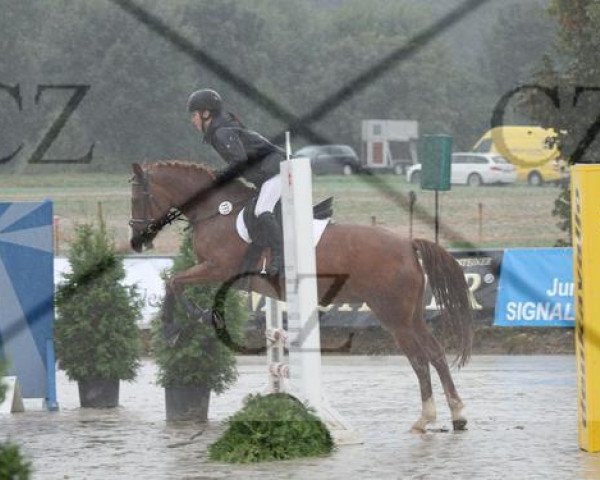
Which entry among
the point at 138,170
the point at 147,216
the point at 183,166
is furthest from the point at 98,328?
the point at 183,166

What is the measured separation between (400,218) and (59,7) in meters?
14.4

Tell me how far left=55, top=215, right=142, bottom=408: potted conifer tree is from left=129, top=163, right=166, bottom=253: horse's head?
2.40 feet

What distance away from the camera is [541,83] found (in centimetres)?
1972

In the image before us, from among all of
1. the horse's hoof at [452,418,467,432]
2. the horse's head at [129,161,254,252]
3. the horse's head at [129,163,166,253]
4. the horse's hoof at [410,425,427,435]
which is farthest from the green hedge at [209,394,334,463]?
the horse's head at [129,163,166,253]

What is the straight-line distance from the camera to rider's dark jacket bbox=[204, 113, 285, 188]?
11.0 meters

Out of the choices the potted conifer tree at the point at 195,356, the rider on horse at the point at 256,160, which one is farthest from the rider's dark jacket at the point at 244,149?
the potted conifer tree at the point at 195,356

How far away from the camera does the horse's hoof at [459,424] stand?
422 inches

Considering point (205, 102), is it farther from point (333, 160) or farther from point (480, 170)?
point (480, 170)

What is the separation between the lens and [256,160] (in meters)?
11.2

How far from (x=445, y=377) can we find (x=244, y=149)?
2.49 metres

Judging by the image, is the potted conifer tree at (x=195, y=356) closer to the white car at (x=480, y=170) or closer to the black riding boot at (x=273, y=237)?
the black riding boot at (x=273, y=237)

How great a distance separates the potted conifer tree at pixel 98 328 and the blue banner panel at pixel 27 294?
16 centimetres

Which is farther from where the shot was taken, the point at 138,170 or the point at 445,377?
the point at 138,170

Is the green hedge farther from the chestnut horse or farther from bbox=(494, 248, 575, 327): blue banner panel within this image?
bbox=(494, 248, 575, 327): blue banner panel
